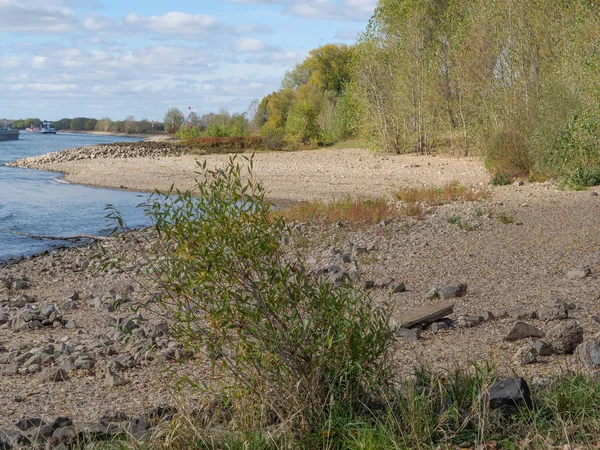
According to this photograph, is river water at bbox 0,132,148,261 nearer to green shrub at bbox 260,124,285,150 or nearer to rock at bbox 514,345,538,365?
rock at bbox 514,345,538,365

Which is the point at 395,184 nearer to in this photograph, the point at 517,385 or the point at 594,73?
the point at 594,73

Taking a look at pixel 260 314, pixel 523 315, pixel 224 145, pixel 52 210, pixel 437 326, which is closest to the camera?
pixel 260 314

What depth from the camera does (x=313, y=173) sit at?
94.0 feet

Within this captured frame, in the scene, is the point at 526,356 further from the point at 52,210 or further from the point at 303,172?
the point at 303,172

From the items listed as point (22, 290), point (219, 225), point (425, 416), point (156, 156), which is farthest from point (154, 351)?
point (156, 156)

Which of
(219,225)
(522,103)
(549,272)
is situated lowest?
(549,272)

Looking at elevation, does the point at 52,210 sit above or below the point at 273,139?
below

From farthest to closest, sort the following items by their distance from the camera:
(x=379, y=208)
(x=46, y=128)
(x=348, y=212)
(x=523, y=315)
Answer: (x=46, y=128) < (x=379, y=208) < (x=348, y=212) < (x=523, y=315)

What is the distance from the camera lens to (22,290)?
11.6 meters

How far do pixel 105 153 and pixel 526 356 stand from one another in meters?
42.5

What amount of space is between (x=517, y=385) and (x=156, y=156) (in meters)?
39.2

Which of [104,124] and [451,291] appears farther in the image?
[104,124]

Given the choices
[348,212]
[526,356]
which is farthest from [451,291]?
[348,212]

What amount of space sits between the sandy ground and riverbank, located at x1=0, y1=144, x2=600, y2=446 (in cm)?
658
